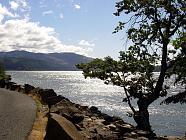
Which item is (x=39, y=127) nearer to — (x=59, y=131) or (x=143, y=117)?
(x=59, y=131)

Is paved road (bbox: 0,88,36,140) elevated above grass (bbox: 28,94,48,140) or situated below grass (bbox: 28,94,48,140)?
above

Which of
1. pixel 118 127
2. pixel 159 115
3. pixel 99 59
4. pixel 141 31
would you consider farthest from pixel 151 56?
pixel 159 115

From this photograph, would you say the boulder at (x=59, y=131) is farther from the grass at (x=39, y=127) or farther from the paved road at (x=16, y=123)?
the grass at (x=39, y=127)

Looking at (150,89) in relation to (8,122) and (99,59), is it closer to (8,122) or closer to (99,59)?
(99,59)

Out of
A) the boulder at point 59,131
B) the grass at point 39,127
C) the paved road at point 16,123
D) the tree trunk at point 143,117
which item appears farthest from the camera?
the tree trunk at point 143,117

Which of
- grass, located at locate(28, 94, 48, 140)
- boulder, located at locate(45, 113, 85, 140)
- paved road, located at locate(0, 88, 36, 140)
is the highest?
boulder, located at locate(45, 113, 85, 140)

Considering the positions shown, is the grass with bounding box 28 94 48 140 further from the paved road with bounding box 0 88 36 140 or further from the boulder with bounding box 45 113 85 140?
the boulder with bounding box 45 113 85 140

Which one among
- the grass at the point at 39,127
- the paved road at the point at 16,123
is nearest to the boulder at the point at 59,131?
the paved road at the point at 16,123

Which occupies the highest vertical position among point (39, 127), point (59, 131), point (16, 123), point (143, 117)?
point (59, 131)

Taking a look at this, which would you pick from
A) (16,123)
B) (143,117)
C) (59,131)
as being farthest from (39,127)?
(143,117)

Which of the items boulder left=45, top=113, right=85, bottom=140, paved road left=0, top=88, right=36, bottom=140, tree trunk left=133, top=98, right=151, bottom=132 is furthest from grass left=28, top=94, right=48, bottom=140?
tree trunk left=133, top=98, right=151, bottom=132

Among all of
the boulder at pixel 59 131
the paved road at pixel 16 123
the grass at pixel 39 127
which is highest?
the boulder at pixel 59 131

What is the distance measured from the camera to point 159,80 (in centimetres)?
2506

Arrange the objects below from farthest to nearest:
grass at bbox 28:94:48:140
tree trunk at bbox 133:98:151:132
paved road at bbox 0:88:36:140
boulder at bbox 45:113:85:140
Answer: tree trunk at bbox 133:98:151:132 < grass at bbox 28:94:48:140 < paved road at bbox 0:88:36:140 < boulder at bbox 45:113:85:140
